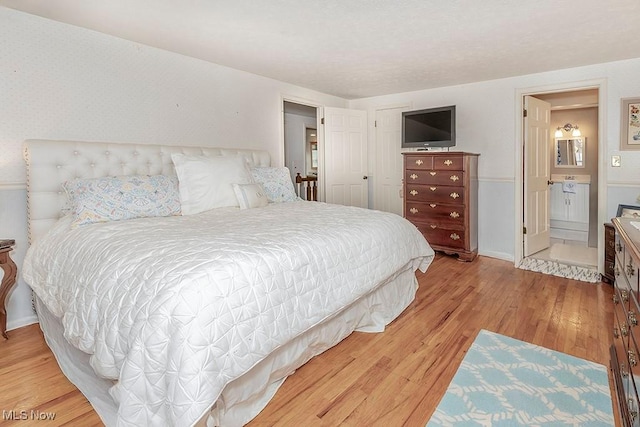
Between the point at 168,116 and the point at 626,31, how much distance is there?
3.81 metres

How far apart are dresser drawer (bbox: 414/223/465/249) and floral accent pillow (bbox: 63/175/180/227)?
3.05 metres

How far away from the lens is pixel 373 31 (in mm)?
2672

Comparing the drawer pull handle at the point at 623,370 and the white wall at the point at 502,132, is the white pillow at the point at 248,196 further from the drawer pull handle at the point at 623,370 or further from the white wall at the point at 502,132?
the white wall at the point at 502,132

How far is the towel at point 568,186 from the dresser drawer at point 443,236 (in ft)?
9.45

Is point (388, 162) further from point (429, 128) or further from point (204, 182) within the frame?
point (204, 182)

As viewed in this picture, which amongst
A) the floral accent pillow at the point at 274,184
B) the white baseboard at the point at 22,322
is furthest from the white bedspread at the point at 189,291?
the floral accent pillow at the point at 274,184

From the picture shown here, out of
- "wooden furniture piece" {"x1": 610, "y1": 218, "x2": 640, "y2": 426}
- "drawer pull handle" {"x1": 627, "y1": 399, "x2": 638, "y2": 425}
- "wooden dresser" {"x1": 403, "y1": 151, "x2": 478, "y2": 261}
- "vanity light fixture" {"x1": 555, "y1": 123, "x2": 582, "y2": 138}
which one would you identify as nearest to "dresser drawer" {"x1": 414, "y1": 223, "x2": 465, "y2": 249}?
"wooden dresser" {"x1": 403, "y1": 151, "x2": 478, "y2": 261}

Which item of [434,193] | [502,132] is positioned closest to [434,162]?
[434,193]

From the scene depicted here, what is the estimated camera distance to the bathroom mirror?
5.80 m

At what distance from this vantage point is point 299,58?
3314 millimetres

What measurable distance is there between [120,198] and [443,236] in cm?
350

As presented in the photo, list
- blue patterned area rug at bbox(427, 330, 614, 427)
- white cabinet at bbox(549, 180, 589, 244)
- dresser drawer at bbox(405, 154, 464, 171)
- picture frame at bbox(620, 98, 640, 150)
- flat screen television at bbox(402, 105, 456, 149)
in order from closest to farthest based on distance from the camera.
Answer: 1. blue patterned area rug at bbox(427, 330, 614, 427)
2. picture frame at bbox(620, 98, 640, 150)
3. dresser drawer at bbox(405, 154, 464, 171)
4. flat screen television at bbox(402, 105, 456, 149)
5. white cabinet at bbox(549, 180, 589, 244)

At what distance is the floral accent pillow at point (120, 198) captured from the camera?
2203mm

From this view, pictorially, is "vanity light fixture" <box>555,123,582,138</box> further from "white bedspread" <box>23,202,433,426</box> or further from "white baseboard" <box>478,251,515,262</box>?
"white bedspread" <box>23,202,433,426</box>
